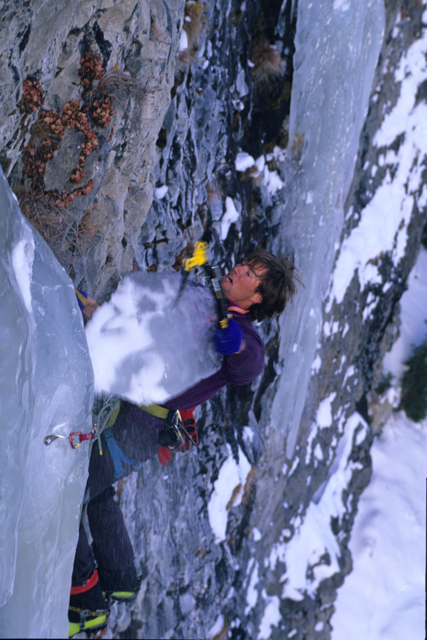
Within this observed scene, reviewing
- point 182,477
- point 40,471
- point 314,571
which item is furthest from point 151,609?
point 40,471

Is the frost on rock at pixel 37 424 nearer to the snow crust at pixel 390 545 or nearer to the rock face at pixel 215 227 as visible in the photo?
the rock face at pixel 215 227

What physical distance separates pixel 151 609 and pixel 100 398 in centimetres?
295

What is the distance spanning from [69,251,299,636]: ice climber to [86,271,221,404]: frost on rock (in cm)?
7

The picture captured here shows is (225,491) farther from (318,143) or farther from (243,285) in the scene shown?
(318,143)

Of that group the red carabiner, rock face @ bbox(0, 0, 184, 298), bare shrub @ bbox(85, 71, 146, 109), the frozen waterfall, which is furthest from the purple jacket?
the frozen waterfall

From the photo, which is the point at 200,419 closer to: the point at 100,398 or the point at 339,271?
the point at 100,398

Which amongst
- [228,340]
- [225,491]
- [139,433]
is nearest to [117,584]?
[139,433]

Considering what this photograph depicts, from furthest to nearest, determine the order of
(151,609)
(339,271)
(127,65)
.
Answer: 1. (339,271)
2. (151,609)
3. (127,65)

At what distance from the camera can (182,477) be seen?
390 cm

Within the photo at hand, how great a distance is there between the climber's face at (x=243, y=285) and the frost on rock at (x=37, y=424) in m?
0.79

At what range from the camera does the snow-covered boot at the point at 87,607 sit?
2.32 meters

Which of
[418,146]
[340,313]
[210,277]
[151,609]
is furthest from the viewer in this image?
[418,146]

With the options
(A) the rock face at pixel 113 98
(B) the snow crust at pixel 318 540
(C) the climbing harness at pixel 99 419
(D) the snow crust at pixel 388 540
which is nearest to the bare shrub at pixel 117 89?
(A) the rock face at pixel 113 98

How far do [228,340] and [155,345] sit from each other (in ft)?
1.53
